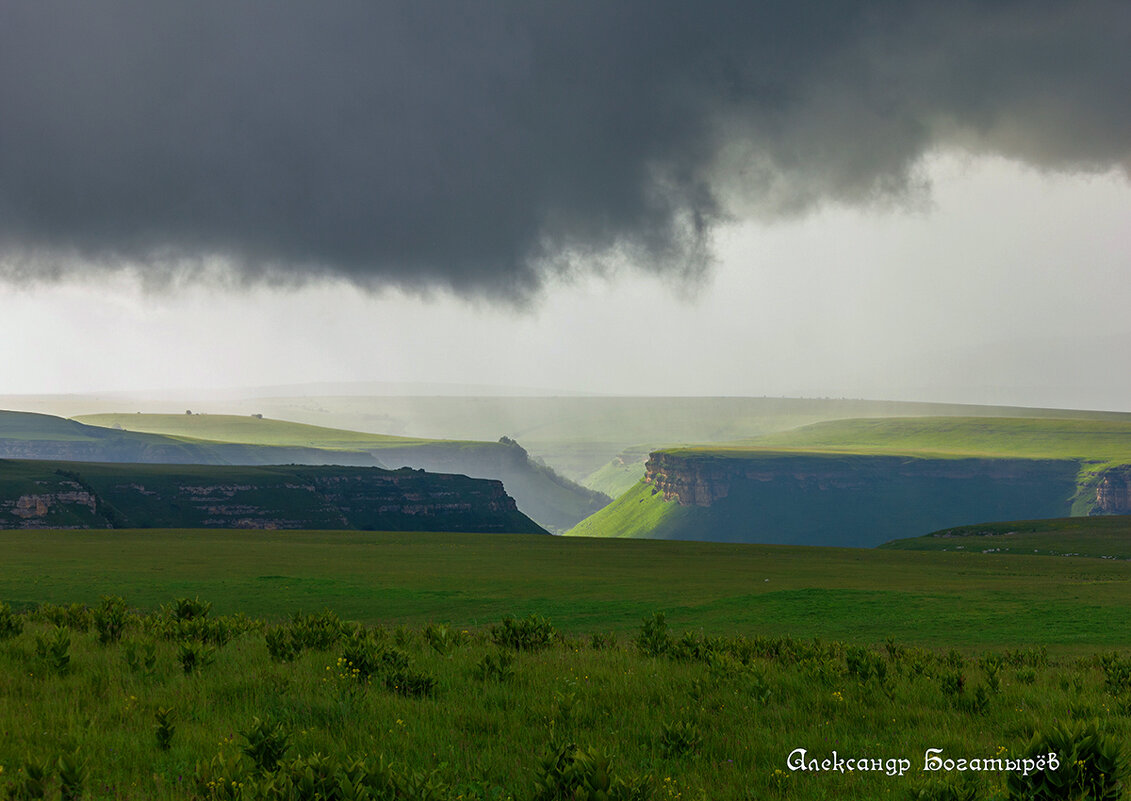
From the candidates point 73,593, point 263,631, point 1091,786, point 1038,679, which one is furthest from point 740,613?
point 73,593

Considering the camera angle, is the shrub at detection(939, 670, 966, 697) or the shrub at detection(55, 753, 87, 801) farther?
the shrub at detection(939, 670, 966, 697)

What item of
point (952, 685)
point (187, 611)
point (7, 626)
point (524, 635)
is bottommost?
point (187, 611)

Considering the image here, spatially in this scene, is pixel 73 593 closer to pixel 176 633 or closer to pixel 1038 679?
pixel 176 633

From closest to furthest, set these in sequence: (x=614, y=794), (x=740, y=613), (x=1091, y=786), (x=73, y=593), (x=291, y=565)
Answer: (x=614, y=794) < (x=1091, y=786) < (x=740, y=613) < (x=73, y=593) < (x=291, y=565)

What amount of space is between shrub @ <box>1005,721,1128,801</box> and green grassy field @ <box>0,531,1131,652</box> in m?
22.6

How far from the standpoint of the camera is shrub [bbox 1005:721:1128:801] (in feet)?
23.2

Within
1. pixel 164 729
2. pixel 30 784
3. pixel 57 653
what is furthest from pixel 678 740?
pixel 57 653

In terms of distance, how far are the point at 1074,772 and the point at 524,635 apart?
11.5 meters

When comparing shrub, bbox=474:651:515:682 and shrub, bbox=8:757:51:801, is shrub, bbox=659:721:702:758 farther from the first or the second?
shrub, bbox=8:757:51:801

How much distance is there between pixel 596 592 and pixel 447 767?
144ft

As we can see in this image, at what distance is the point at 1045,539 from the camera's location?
11738 centimetres

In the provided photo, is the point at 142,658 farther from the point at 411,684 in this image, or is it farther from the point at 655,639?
the point at 655,639

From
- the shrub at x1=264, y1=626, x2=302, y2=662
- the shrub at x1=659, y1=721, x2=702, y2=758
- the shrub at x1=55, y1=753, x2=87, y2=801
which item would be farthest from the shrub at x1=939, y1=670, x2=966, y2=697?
the shrub at x1=55, y1=753, x2=87, y2=801

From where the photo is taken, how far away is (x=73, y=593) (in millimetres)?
42625
